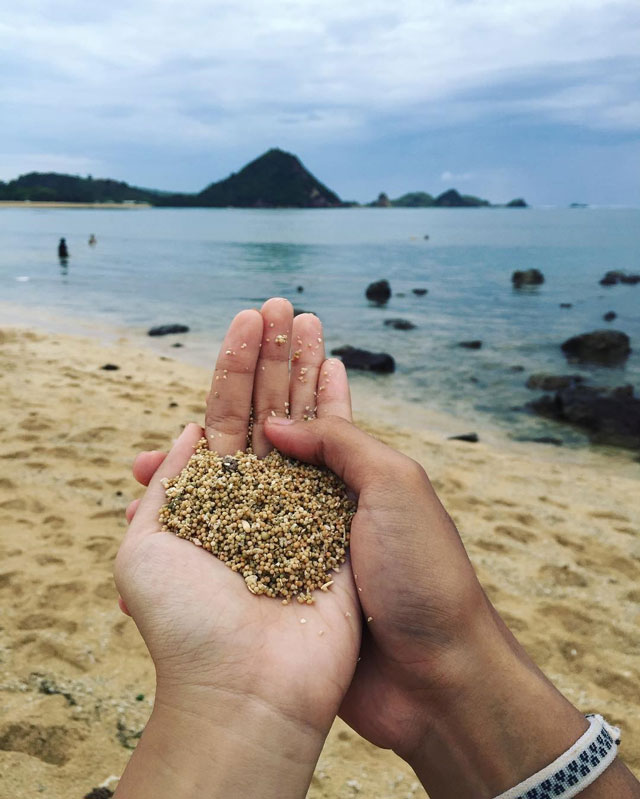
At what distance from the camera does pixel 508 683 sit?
87.7 inches

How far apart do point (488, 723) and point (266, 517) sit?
121 centimetres

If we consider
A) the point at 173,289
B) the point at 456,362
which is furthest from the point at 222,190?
the point at 456,362

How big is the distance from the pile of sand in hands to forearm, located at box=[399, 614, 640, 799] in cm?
67

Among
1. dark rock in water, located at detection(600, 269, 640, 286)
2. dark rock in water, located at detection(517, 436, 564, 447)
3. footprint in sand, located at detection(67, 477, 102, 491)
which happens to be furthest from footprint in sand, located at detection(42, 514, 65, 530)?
dark rock in water, located at detection(600, 269, 640, 286)

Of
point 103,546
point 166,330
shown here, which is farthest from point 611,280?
point 103,546

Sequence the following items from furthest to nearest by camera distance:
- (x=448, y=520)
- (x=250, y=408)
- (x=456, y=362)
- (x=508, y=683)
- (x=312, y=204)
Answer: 1. (x=312, y=204)
2. (x=456, y=362)
3. (x=250, y=408)
4. (x=448, y=520)
5. (x=508, y=683)

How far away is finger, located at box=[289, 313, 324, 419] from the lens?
3385 mm

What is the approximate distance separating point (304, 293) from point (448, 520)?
2168cm

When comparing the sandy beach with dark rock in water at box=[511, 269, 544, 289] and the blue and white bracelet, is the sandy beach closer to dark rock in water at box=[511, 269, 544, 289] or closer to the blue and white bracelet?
the blue and white bracelet

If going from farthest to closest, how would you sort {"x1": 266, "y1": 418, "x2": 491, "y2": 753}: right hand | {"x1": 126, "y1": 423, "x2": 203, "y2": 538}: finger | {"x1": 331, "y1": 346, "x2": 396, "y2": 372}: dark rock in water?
1. {"x1": 331, "y1": 346, "x2": 396, "y2": 372}: dark rock in water
2. {"x1": 126, "y1": 423, "x2": 203, "y2": 538}: finger
3. {"x1": 266, "y1": 418, "x2": 491, "y2": 753}: right hand

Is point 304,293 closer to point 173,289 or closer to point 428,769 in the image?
point 173,289

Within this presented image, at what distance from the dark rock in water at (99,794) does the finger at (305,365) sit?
6.43 ft

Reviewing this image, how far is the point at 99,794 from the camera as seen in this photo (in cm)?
264

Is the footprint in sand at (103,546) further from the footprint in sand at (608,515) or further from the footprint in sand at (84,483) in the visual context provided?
the footprint in sand at (608,515)
